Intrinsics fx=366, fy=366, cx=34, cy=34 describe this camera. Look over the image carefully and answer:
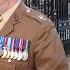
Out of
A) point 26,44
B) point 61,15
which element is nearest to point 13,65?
point 26,44

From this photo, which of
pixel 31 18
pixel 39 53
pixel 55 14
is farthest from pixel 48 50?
pixel 55 14

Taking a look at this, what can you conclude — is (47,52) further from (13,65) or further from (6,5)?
(6,5)

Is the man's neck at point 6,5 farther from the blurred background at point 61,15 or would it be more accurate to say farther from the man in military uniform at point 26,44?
the blurred background at point 61,15

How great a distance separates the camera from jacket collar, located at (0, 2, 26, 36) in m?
2.13

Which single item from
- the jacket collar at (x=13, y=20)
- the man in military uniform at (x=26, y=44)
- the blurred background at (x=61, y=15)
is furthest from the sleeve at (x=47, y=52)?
the blurred background at (x=61, y=15)

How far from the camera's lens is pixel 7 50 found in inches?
84.3

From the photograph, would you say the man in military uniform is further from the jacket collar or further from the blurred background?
the blurred background

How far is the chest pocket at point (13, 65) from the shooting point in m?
2.09

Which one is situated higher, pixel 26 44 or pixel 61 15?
pixel 26 44

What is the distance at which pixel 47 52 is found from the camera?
6.86 feet

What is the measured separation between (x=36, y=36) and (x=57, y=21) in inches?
264

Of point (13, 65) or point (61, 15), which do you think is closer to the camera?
point (13, 65)

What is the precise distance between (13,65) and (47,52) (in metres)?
0.21

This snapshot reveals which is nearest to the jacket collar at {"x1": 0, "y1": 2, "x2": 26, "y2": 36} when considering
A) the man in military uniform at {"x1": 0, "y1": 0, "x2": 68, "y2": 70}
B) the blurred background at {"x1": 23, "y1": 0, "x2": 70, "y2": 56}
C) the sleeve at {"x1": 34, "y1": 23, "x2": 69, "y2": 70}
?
the man in military uniform at {"x1": 0, "y1": 0, "x2": 68, "y2": 70}
